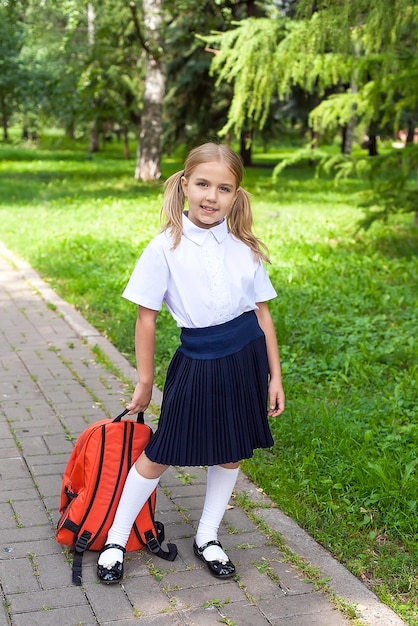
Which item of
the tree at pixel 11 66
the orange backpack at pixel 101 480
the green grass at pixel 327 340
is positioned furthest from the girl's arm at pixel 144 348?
the tree at pixel 11 66

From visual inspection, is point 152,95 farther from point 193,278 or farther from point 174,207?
point 193,278

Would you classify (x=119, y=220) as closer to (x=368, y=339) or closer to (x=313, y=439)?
(x=368, y=339)

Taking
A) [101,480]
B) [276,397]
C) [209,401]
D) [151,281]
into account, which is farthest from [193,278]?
[101,480]

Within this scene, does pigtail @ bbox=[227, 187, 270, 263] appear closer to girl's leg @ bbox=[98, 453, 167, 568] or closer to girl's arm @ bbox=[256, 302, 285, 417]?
girl's arm @ bbox=[256, 302, 285, 417]

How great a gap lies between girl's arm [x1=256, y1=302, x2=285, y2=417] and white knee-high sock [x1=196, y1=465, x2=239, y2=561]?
0.31 m

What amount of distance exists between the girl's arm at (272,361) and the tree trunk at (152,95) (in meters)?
16.6

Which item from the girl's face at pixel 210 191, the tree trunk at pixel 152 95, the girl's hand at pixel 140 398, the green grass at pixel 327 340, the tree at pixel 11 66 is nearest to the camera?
the girl's face at pixel 210 191

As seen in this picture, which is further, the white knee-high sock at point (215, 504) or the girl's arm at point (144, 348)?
the white knee-high sock at point (215, 504)

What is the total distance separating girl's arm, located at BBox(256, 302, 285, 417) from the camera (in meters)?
3.44

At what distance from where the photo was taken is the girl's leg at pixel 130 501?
11.1ft

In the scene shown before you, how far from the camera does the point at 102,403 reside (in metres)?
5.53

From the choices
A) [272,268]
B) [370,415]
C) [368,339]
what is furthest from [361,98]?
[370,415]

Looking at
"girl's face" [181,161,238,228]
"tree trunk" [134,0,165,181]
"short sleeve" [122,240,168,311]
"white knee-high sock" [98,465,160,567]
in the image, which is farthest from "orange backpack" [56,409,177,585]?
"tree trunk" [134,0,165,181]

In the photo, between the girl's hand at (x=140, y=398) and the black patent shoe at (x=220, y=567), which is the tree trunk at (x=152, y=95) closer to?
the girl's hand at (x=140, y=398)
